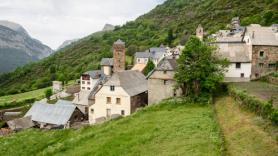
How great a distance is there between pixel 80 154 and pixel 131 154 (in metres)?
5.74

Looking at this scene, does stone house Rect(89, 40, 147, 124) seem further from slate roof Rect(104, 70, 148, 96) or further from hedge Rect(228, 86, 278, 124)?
hedge Rect(228, 86, 278, 124)

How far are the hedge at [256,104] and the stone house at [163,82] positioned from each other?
1098 cm

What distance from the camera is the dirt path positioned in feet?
66.8

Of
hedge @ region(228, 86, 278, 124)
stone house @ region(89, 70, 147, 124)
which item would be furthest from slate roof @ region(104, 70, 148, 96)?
hedge @ region(228, 86, 278, 124)

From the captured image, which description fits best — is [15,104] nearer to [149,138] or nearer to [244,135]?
[149,138]

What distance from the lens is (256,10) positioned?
137625 millimetres

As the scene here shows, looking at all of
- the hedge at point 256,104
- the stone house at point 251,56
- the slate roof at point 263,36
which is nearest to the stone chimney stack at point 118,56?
the stone house at point 251,56

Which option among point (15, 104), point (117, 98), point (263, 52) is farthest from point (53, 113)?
point (15, 104)

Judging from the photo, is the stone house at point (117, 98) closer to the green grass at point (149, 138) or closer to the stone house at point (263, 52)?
the green grass at point (149, 138)

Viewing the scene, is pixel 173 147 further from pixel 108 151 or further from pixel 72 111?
pixel 72 111

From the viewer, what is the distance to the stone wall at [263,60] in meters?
45.8

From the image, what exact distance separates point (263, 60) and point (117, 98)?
71.2 feet

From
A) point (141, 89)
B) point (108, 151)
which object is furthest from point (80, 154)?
point (141, 89)

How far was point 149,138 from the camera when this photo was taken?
92.4 feet
